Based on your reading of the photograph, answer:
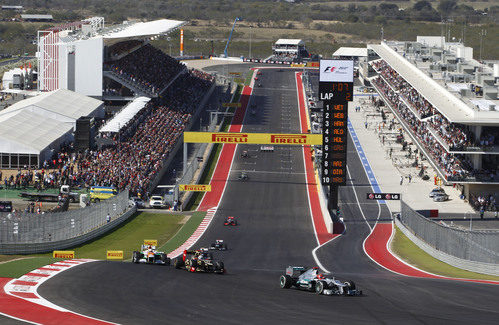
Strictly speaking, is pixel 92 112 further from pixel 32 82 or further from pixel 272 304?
pixel 272 304

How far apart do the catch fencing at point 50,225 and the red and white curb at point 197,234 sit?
7045mm

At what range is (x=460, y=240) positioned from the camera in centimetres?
6519

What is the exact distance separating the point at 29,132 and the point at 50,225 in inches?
1237

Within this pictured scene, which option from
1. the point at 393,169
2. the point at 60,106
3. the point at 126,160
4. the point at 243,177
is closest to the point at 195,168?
the point at 243,177

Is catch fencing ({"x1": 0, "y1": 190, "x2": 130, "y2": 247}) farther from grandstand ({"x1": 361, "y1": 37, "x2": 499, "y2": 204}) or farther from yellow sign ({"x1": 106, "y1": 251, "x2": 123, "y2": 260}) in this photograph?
grandstand ({"x1": 361, "y1": 37, "x2": 499, "y2": 204})

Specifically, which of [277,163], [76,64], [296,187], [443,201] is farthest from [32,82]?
[443,201]

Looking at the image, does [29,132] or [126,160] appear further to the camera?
[126,160]

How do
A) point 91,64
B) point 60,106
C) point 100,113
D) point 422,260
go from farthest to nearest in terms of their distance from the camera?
point 91,64
point 100,113
point 60,106
point 422,260

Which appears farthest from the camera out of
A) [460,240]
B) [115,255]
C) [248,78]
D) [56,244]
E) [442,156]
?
[248,78]

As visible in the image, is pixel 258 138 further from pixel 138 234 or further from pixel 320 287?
pixel 320 287

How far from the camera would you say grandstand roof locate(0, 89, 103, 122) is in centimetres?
10194

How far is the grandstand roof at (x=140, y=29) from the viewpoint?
123 m

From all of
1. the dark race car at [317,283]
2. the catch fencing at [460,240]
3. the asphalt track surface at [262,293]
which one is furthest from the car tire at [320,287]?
the catch fencing at [460,240]

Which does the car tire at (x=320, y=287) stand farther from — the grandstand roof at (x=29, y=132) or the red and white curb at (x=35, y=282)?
the grandstand roof at (x=29, y=132)
